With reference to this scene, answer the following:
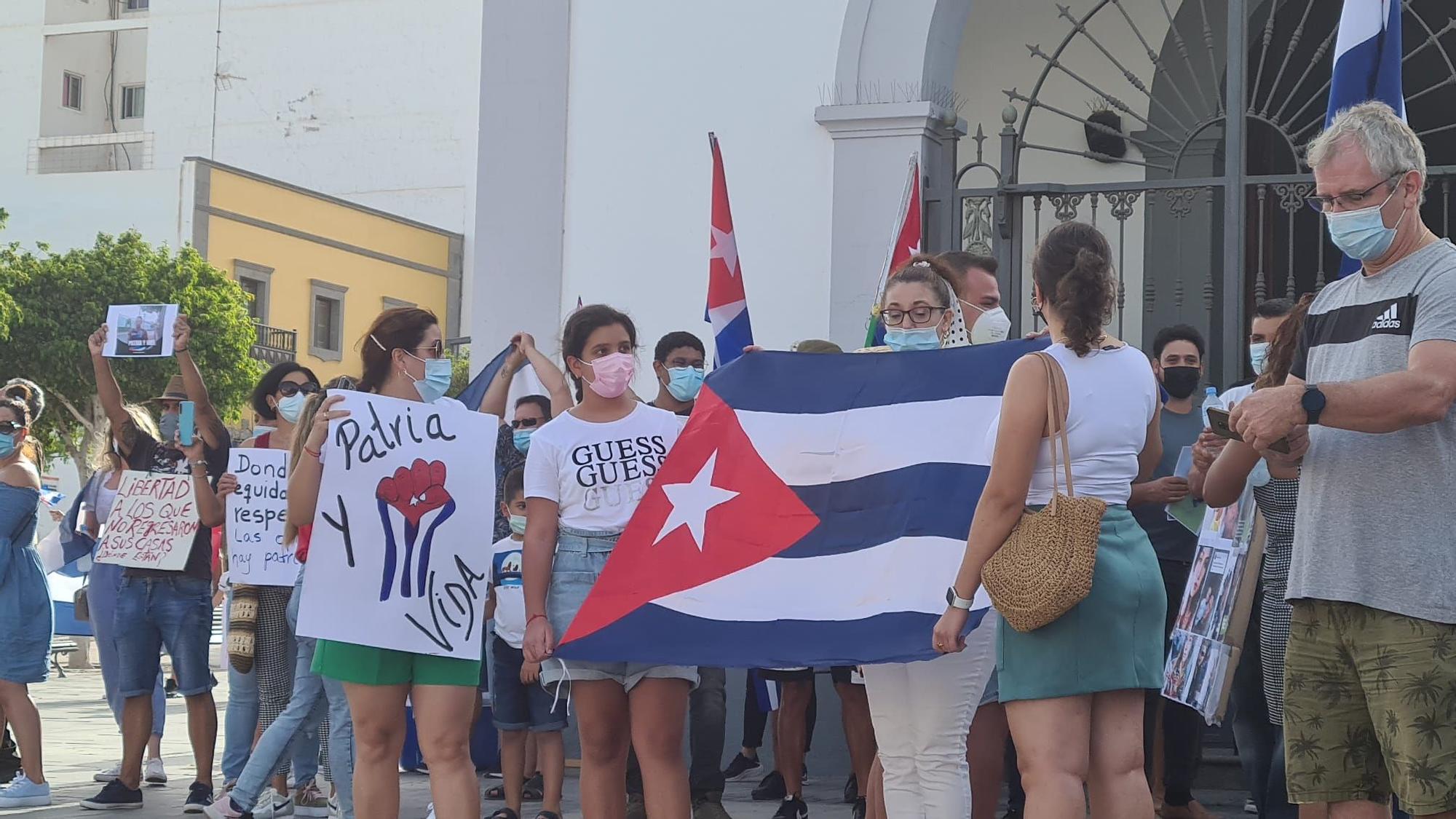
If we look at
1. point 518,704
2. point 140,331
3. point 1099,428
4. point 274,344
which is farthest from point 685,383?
point 274,344

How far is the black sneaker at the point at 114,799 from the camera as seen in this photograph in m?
8.37

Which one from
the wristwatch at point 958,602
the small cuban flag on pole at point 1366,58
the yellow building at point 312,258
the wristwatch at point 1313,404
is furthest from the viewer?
the yellow building at point 312,258

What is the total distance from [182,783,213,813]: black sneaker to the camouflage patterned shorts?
5766 millimetres

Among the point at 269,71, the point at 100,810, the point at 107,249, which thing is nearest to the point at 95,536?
the point at 100,810

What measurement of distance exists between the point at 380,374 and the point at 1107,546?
106 inches

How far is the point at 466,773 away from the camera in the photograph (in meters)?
5.69

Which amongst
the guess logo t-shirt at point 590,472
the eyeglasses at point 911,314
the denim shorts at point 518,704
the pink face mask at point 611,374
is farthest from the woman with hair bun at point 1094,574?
the denim shorts at point 518,704

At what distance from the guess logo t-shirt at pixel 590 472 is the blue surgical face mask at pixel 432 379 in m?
0.40

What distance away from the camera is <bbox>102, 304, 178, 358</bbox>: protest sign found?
8695 millimetres

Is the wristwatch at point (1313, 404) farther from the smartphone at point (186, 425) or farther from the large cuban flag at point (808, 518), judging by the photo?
the smartphone at point (186, 425)

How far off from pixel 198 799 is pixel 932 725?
4.55 m

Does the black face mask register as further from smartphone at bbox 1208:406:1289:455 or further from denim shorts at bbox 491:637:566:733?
smartphone at bbox 1208:406:1289:455

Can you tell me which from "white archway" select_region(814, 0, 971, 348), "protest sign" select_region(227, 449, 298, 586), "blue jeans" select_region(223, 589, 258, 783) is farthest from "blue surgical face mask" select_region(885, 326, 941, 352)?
"blue jeans" select_region(223, 589, 258, 783)

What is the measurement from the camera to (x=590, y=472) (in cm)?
595
